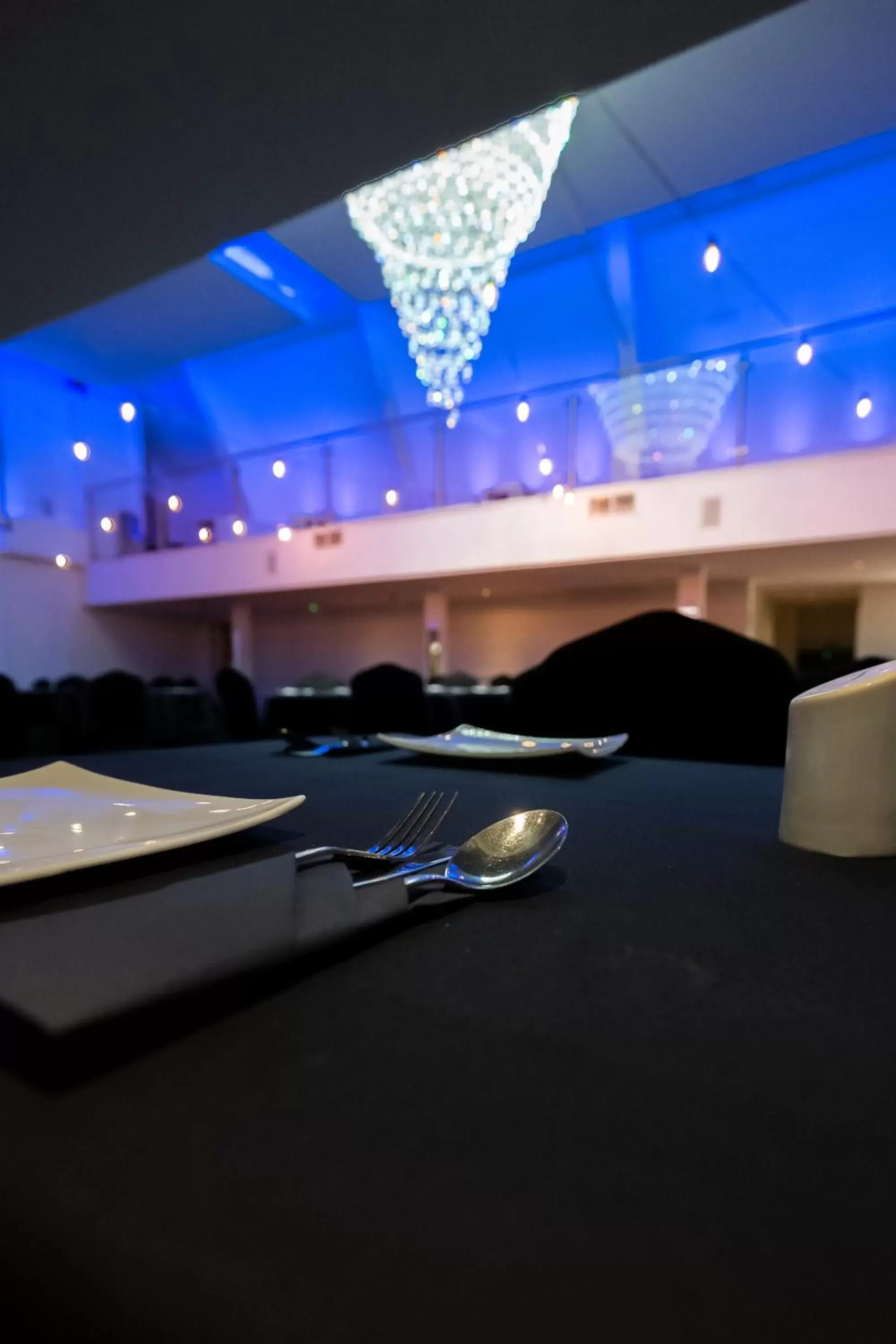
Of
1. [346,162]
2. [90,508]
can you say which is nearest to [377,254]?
[346,162]

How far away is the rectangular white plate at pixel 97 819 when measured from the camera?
0.31 meters

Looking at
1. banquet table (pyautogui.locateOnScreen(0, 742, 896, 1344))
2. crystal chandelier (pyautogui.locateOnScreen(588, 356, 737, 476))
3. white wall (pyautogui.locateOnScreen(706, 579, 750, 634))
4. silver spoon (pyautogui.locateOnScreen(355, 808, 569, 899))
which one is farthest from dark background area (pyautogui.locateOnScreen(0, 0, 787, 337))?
white wall (pyautogui.locateOnScreen(706, 579, 750, 634))

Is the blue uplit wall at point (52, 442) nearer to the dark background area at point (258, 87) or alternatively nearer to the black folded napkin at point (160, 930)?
the dark background area at point (258, 87)

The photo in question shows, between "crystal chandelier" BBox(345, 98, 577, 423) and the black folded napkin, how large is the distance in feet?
10.0

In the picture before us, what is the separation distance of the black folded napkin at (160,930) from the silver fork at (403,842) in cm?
3

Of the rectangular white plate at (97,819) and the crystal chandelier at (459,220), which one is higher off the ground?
the crystal chandelier at (459,220)

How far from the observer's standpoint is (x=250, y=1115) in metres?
0.17

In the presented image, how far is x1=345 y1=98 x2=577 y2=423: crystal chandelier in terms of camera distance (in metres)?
2.86

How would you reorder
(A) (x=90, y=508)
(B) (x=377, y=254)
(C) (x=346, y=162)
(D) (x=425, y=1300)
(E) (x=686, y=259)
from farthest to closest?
(A) (x=90, y=508) < (E) (x=686, y=259) < (B) (x=377, y=254) < (C) (x=346, y=162) < (D) (x=425, y=1300)

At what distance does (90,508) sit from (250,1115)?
29.1 ft

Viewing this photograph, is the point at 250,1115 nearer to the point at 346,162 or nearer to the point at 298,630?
the point at 346,162

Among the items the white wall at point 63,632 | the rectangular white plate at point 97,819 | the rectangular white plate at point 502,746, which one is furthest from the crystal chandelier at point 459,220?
the white wall at point 63,632

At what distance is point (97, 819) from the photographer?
0.43 meters

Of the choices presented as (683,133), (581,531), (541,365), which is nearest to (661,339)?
(541,365)
